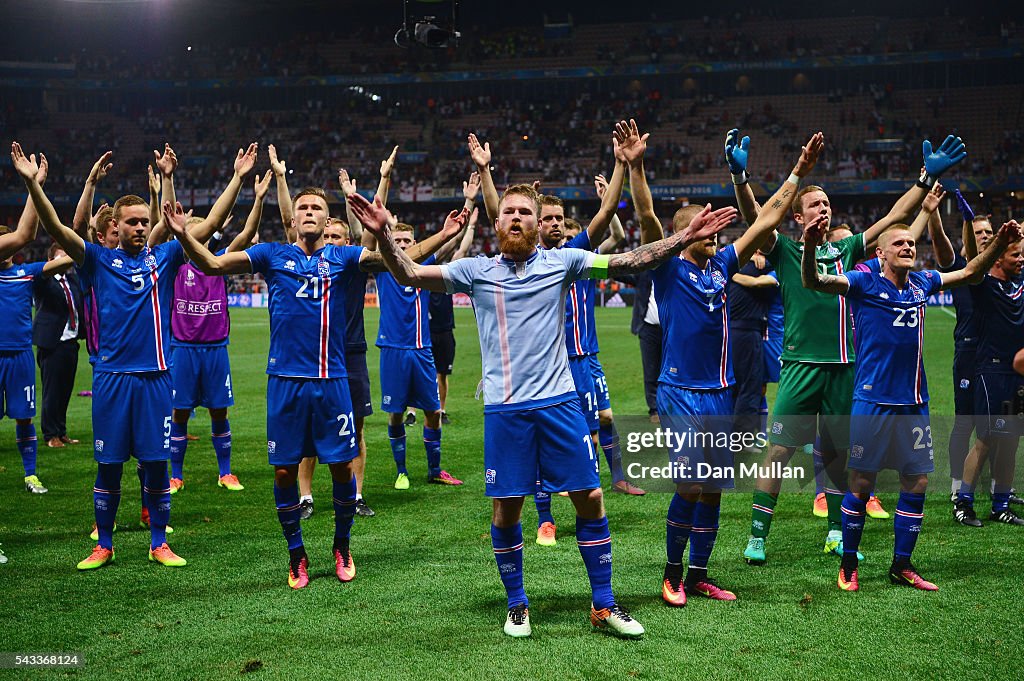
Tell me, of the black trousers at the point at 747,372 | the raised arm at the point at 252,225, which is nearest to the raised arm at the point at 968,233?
the black trousers at the point at 747,372

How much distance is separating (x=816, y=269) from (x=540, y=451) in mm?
2166

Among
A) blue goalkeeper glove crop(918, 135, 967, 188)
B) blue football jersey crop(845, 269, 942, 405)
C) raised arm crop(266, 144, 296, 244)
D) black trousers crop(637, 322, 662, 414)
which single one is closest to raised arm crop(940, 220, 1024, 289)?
blue football jersey crop(845, 269, 942, 405)

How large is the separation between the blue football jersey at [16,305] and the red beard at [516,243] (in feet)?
19.4

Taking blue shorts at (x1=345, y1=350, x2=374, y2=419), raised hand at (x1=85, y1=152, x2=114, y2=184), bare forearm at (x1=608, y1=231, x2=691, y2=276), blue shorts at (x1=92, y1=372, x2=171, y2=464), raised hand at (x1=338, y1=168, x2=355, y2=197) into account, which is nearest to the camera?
bare forearm at (x1=608, y1=231, x2=691, y2=276)

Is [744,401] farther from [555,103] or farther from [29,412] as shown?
[555,103]

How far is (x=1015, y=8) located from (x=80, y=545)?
2108 inches

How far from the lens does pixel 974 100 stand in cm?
4803

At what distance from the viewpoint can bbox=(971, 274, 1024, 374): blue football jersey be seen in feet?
24.5

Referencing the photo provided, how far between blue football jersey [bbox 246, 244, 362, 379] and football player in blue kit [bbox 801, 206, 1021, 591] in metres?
3.08

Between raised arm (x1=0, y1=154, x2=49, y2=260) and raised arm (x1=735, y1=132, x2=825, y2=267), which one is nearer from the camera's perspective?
raised arm (x1=735, y1=132, x2=825, y2=267)

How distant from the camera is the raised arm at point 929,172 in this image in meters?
6.12

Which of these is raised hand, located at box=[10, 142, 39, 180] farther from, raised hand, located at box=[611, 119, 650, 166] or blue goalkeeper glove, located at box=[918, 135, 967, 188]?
blue goalkeeper glove, located at box=[918, 135, 967, 188]

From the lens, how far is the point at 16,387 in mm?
8984

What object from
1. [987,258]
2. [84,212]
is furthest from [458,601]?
[987,258]
